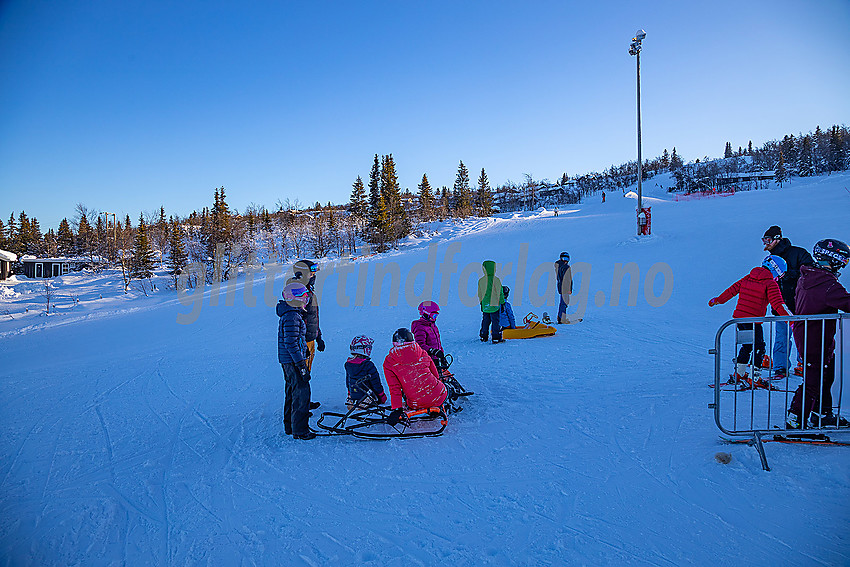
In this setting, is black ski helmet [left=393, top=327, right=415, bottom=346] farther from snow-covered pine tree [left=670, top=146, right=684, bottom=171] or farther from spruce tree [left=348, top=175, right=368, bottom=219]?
snow-covered pine tree [left=670, top=146, right=684, bottom=171]

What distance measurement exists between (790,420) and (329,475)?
15.6ft

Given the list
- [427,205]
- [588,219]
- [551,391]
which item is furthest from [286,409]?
[427,205]

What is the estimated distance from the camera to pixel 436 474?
13.5 feet

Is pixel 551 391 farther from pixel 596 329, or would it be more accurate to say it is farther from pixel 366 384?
pixel 596 329

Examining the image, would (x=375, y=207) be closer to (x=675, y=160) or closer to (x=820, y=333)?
(x=820, y=333)

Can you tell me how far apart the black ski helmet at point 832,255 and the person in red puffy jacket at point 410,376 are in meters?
4.13

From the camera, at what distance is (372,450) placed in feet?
15.5

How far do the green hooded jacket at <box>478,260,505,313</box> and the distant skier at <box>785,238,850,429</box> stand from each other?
18.7 ft

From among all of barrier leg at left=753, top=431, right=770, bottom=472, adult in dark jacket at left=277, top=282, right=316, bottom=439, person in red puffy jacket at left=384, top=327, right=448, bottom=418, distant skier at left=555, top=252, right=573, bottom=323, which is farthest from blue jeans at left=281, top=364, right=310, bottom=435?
distant skier at left=555, top=252, right=573, bottom=323

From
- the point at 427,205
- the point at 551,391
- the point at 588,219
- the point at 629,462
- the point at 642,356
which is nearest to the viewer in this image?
the point at 629,462

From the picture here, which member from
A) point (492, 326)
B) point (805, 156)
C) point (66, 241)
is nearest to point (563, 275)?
point (492, 326)

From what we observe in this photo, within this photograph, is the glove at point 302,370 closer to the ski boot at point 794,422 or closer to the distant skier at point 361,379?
the distant skier at point 361,379

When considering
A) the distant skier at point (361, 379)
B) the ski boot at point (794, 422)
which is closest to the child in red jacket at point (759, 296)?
the ski boot at point (794, 422)

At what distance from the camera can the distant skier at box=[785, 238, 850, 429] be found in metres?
3.84
